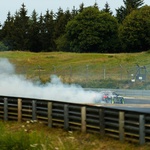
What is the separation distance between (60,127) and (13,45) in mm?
104228

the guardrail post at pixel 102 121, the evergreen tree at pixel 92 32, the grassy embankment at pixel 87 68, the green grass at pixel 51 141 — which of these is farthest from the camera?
the evergreen tree at pixel 92 32

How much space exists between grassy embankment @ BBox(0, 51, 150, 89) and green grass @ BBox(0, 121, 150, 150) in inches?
947

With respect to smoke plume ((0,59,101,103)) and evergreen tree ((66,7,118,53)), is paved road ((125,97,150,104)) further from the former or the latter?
evergreen tree ((66,7,118,53))

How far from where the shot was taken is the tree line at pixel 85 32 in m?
93.9

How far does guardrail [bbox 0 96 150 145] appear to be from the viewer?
46.5 ft

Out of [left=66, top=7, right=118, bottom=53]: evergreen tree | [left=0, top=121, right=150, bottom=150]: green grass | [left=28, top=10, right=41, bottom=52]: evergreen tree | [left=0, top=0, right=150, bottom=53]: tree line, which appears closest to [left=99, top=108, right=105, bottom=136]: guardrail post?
[left=0, top=121, right=150, bottom=150]: green grass

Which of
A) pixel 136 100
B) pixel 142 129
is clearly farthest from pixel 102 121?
pixel 136 100

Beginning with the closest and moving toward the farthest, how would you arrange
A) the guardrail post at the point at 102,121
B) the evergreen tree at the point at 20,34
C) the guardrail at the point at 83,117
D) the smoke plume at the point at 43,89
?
the guardrail at the point at 83,117 → the guardrail post at the point at 102,121 → the smoke plume at the point at 43,89 → the evergreen tree at the point at 20,34

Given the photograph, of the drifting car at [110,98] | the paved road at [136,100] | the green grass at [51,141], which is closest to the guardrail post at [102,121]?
the green grass at [51,141]

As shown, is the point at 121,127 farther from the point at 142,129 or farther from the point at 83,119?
the point at 83,119

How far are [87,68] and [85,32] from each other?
58443 millimetres

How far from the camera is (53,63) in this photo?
7250cm

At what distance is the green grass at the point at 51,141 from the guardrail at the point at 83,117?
266 mm

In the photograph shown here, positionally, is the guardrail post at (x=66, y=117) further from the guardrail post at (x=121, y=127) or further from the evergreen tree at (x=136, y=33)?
the evergreen tree at (x=136, y=33)
